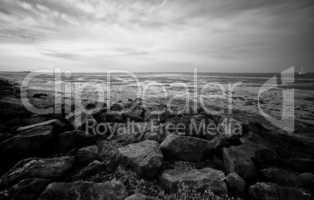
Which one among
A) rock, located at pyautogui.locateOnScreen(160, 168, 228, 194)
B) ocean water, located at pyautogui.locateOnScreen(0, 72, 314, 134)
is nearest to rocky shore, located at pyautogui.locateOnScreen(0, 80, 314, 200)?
rock, located at pyautogui.locateOnScreen(160, 168, 228, 194)

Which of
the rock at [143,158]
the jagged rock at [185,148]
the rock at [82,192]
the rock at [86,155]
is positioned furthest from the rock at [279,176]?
the rock at [86,155]

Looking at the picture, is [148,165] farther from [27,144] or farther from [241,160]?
[27,144]

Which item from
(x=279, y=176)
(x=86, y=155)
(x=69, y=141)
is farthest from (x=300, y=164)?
(x=69, y=141)

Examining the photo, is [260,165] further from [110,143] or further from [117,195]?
[110,143]

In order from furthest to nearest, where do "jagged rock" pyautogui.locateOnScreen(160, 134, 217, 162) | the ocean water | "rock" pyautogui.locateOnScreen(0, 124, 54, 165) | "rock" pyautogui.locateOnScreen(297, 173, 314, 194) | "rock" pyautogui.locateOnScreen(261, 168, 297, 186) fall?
1. the ocean water
2. "jagged rock" pyautogui.locateOnScreen(160, 134, 217, 162)
3. "rock" pyautogui.locateOnScreen(0, 124, 54, 165)
4. "rock" pyautogui.locateOnScreen(261, 168, 297, 186)
5. "rock" pyautogui.locateOnScreen(297, 173, 314, 194)

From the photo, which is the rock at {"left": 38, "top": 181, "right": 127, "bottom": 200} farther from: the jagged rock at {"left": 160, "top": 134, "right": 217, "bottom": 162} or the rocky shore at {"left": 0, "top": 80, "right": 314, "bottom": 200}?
the jagged rock at {"left": 160, "top": 134, "right": 217, "bottom": 162}

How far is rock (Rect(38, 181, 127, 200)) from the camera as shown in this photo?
3.10 metres

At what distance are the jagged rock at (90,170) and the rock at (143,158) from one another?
0.56 meters

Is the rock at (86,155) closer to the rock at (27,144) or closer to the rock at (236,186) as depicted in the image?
the rock at (27,144)

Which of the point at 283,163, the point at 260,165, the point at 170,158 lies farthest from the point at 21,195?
A: the point at 283,163

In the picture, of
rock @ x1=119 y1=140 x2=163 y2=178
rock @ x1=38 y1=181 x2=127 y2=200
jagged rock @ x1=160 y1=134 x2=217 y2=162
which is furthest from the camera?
jagged rock @ x1=160 y1=134 x2=217 y2=162

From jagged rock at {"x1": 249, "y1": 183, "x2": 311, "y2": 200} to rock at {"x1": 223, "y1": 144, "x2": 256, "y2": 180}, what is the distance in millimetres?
572

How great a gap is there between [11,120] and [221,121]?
28.0ft

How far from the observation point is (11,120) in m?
6.04
